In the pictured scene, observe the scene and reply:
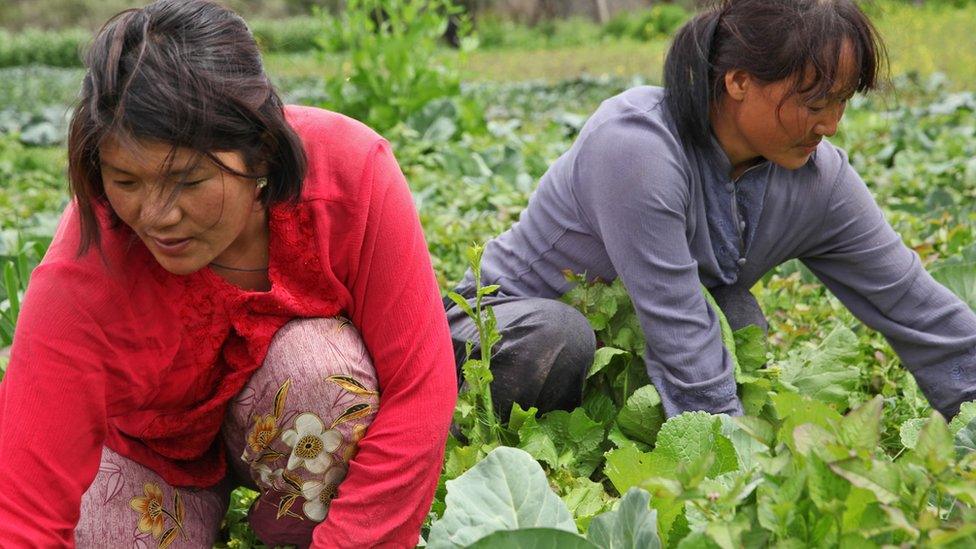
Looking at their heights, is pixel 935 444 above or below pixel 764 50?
below

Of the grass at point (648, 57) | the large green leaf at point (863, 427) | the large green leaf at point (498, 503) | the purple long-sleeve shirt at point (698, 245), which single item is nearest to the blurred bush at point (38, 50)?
the grass at point (648, 57)

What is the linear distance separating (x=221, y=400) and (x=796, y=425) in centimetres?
89

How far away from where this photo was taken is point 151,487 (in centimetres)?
175

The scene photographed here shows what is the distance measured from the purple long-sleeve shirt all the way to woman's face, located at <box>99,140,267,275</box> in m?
0.72

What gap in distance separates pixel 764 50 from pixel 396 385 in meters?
0.84

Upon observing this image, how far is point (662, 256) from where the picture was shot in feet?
6.12

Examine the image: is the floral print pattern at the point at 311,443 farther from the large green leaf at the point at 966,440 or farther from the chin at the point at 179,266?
the large green leaf at the point at 966,440

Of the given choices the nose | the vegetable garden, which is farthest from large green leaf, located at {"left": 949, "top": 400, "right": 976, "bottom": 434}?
the nose

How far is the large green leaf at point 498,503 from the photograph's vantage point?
143 cm

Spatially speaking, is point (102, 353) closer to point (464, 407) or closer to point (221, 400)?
point (221, 400)

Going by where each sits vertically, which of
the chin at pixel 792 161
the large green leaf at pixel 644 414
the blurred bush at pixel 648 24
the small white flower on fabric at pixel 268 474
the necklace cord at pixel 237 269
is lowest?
the blurred bush at pixel 648 24

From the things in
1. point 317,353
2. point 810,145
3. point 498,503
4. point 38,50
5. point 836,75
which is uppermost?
point 836,75

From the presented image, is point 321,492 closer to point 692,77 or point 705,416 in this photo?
point 705,416

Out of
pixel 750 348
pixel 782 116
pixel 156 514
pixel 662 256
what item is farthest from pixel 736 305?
pixel 156 514
